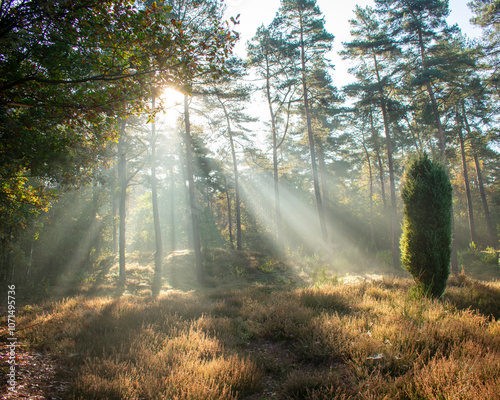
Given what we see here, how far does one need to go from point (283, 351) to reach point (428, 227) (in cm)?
555

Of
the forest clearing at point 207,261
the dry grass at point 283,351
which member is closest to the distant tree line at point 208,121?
the forest clearing at point 207,261

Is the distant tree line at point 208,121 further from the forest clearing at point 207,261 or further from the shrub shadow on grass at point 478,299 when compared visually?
the shrub shadow on grass at point 478,299

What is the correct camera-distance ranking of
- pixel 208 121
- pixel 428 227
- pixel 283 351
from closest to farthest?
pixel 283 351
pixel 428 227
pixel 208 121

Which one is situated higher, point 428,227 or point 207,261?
point 428,227

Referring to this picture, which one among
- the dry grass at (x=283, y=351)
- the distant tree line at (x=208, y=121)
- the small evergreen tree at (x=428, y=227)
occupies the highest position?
the distant tree line at (x=208, y=121)

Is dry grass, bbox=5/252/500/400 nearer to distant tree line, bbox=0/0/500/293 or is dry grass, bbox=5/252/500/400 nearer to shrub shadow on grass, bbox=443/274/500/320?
shrub shadow on grass, bbox=443/274/500/320

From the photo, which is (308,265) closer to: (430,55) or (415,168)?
(415,168)

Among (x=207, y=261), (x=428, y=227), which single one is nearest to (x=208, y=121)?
(x=207, y=261)

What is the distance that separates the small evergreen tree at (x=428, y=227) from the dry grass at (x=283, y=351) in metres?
0.76

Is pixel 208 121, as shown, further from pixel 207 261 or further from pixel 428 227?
pixel 428 227

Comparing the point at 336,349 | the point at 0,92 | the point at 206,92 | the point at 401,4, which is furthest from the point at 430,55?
the point at 0,92

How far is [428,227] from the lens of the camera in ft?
23.2

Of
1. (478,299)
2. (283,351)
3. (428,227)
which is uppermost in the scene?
(428,227)

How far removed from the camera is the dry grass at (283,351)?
2934 millimetres
